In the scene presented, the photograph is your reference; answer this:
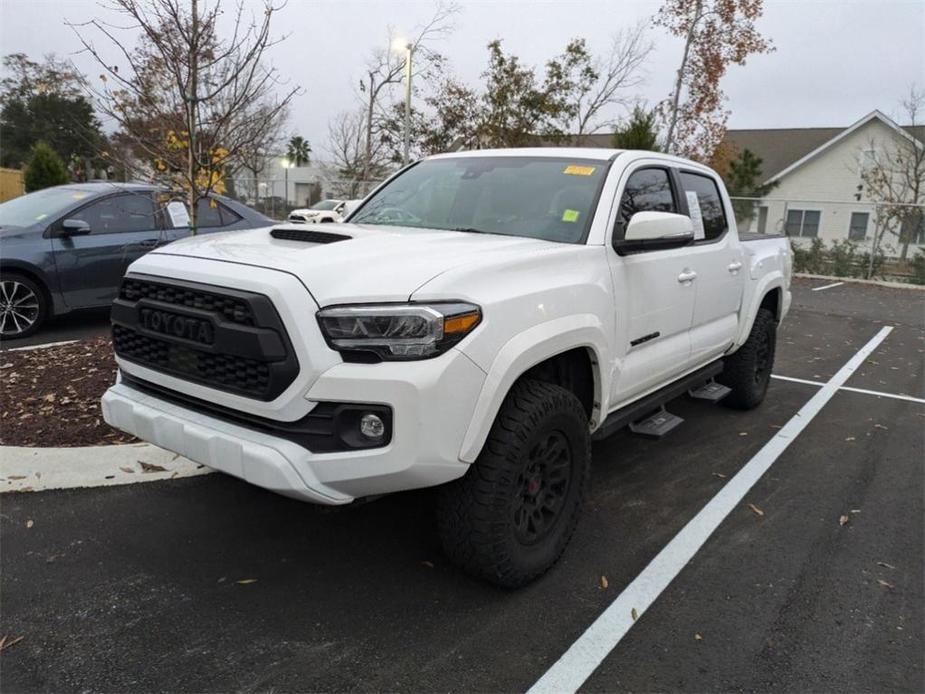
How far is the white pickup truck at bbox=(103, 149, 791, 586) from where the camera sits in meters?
2.37

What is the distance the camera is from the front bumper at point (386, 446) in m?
2.32

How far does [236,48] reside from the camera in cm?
554

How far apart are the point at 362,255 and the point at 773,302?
4555 mm

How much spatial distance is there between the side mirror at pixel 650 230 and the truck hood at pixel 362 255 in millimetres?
424

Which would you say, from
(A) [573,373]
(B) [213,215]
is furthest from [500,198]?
(B) [213,215]

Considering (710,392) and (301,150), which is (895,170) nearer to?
(710,392)

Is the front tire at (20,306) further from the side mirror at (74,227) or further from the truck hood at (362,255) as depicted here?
the truck hood at (362,255)

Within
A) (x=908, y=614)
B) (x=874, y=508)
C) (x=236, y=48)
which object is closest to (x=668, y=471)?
(x=874, y=508)

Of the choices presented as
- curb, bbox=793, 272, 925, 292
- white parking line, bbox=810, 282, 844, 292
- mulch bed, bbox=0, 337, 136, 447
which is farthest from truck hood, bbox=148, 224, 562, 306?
curb, bbox=793, 272, 925, 292

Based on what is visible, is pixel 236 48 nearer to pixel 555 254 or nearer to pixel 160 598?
pixel 555 254

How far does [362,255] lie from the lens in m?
2.69

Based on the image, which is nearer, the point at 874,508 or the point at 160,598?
the point at 160,598

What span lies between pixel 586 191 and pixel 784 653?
7.52 feet

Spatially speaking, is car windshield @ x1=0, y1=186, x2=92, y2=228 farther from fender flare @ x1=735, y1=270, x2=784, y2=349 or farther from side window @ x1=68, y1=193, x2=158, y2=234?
fender flare @ x1=735, y1=270, x2=784, y2=349
